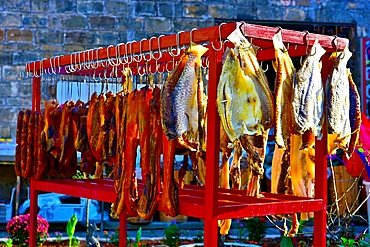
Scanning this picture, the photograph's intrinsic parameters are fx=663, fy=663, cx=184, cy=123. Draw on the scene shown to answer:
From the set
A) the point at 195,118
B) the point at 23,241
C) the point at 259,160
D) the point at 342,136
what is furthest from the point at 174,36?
the point at 23,241

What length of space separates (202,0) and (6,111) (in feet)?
9.84

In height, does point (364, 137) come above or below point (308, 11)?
below

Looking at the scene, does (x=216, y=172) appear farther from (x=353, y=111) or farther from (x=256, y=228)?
(x=256, y=228)

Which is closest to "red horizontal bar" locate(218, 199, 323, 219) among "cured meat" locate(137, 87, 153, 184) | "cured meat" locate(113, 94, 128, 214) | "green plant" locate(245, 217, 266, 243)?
"cured meat" locate(137, 87, 153, 184)

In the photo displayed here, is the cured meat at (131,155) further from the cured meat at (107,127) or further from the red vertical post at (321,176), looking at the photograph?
the red vertical post at (321,176)

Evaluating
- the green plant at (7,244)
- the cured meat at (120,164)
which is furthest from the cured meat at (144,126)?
the green plant at (7,244)

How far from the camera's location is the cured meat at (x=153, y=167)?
317 cm

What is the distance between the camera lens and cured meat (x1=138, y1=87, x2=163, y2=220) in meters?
3.17

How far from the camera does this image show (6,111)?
8625mm

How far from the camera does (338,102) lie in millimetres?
3002

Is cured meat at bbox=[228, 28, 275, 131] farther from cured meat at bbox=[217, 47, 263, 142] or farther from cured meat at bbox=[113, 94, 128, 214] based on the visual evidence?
cured meat at bbox=[113, 94, 128, 214]

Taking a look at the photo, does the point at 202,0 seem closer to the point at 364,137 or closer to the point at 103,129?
the point at 364,137

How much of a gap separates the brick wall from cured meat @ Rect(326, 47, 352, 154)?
590cm

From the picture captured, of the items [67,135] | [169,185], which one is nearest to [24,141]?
[67,135]
